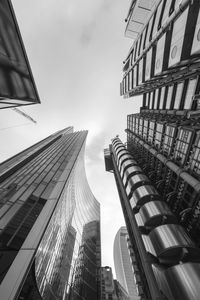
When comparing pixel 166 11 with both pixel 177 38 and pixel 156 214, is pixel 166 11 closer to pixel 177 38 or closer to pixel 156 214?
pixel 177 38

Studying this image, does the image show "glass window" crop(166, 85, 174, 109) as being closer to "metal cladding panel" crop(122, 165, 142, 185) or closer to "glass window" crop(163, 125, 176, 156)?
"glass window" crop(163, 125, 176, 156)

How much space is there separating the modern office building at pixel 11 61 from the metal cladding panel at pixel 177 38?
12.8 m

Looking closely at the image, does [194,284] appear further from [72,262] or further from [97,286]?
[97,286]

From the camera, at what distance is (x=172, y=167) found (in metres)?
18.8

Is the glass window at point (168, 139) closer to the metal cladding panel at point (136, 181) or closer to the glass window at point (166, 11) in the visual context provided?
the metal cladding panel at point (136, 181)

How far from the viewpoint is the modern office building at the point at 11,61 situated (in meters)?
6.48

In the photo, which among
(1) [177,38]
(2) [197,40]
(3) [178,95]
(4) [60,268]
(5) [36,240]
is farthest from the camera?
(3) [178,95]

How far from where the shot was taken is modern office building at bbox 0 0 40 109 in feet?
21.2

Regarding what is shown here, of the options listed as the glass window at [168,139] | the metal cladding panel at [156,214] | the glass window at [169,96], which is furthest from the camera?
the glass window at [169,96]

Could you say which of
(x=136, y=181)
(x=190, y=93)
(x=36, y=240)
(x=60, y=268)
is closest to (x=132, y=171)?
(x=136, y=181)

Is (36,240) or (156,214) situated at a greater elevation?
(36,240)

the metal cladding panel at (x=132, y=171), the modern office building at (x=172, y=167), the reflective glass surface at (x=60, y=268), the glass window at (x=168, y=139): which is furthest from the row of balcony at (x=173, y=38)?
the reflective glass surface at (x=60, y=268)

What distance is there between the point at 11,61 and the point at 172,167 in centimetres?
1928

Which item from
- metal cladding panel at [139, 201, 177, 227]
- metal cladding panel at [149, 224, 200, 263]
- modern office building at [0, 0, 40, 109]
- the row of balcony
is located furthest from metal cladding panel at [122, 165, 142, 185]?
modern office building at [0, 0, 40, 109]
